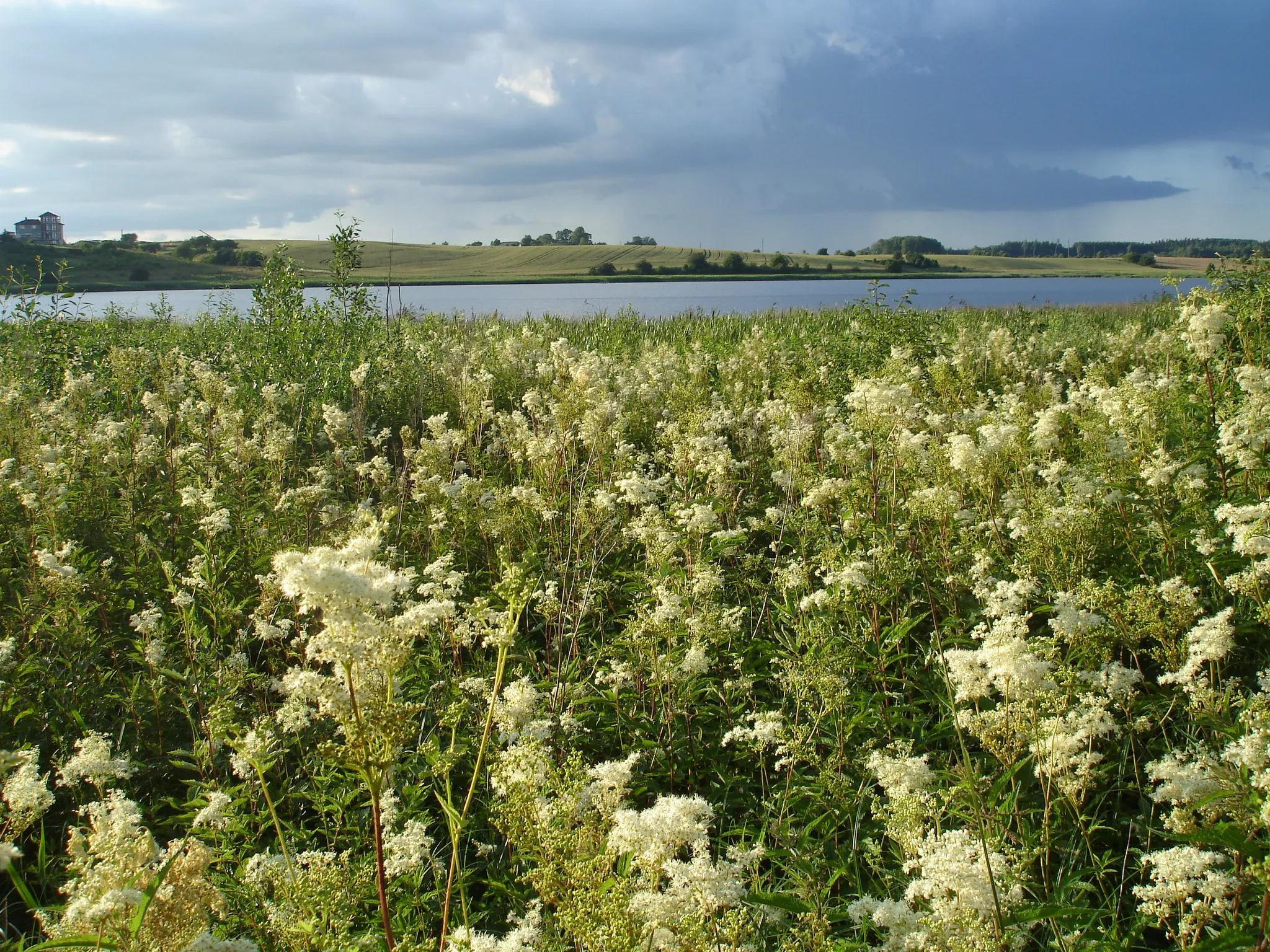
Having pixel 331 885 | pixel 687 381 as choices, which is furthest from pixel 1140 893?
pixel 687 381

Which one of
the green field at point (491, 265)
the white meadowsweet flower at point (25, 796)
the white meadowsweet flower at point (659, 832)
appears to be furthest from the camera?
the green field at point (491, 265)

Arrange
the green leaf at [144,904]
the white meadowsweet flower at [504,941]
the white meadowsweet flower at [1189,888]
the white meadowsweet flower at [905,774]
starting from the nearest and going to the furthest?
the green leaf at [144,904] < the white meadowsweet flower at [504,941] < the white meadowsweet flower at [1189,888] < the white meadowsweet flower at [905,774]

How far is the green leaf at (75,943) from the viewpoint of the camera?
160 centimetres

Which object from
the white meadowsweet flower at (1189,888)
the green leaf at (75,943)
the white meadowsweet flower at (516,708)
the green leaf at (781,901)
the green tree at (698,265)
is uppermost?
the green tree at (698,265)

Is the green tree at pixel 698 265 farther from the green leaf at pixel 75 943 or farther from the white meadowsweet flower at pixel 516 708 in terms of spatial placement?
the green leaf at pixel 75 943

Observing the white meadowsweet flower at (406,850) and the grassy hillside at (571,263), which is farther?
the grassy hillside at (571,263)

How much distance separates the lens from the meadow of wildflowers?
6.41 feet

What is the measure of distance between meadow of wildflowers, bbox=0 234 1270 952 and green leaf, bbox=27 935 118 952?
16 mm

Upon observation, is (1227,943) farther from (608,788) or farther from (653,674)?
(653,674)

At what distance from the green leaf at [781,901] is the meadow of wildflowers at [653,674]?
0.02 meters

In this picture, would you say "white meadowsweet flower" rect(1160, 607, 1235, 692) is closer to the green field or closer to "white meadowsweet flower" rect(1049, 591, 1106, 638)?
"white meadowsweet flower" rect(1049, 591, 1106, 638)

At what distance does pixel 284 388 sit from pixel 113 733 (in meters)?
5.76

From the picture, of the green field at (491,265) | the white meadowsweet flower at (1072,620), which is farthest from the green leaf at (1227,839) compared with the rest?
the green field at (491,265)

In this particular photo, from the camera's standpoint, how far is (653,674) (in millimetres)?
3934
